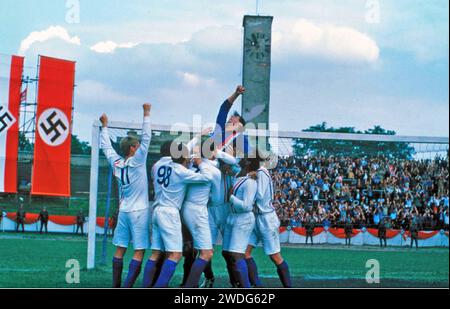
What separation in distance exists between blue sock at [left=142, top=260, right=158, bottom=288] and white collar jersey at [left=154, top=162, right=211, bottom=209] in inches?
26.0

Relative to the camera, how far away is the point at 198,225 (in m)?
8.31

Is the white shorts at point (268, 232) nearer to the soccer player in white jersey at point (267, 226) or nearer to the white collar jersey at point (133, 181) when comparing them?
the soccer player in white jersey at point (267, 226)

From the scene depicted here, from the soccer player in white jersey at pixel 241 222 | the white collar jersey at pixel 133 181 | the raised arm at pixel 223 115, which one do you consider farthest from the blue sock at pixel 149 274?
the raised arm at pixel 223 115

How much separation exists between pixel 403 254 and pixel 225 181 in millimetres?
7691

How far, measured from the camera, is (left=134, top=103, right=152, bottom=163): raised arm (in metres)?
8.32

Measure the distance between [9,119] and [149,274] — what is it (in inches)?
143

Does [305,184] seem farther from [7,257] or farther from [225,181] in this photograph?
[7,257]

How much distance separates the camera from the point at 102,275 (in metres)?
9.81

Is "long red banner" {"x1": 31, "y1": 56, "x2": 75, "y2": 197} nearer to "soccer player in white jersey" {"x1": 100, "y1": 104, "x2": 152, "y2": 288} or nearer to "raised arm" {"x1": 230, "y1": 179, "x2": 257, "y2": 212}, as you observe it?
"soccer player in white jersey" {"x1": 100, "y1": 104, "x2": 152, "y2": 288}

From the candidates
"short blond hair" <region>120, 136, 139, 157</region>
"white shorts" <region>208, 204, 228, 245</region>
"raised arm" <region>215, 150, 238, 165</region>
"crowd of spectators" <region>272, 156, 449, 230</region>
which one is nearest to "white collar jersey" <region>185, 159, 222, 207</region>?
"raised arm" <region>215, 150, 238, 165</region>

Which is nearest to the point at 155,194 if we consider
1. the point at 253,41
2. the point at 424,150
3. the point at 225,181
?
the point at 225,181

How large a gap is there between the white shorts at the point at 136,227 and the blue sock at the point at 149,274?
224mm

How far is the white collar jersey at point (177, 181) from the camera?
825 centimetres

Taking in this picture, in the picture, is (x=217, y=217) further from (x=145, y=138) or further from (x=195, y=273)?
(x=145, y=138)
